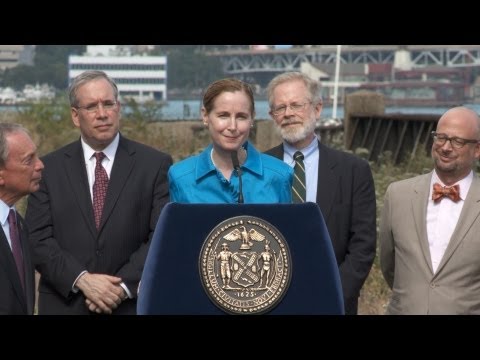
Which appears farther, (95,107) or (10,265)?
(95,107)

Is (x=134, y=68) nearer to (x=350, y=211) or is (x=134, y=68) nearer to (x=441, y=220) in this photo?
(x=350, y=211)

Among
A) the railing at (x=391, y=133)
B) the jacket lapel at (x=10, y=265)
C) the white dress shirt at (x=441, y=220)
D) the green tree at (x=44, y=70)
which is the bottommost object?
the jacket lapel at (x=10, y=265)

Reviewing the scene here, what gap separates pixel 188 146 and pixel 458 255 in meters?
15.6

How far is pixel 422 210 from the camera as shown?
227 inches

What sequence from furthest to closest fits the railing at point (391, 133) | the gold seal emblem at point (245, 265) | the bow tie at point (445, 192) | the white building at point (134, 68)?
1. the white building at point (134, 68)
2. the railing at point (391, 133)
3. the bow tie at point (445, 192)
4. the gold seal emblem at point (245, 265)

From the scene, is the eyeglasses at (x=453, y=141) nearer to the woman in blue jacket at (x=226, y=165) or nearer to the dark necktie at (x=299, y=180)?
the dark necktie at (x=299, y=180)

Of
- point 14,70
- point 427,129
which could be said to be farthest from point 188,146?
point 14,70

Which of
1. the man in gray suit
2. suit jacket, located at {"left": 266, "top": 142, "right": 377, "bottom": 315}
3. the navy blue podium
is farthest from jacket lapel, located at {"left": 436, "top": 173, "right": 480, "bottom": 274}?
the navy blue podium

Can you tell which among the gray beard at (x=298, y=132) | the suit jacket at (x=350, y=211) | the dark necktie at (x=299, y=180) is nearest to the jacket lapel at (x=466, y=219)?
the suit jacket at (x=350, y=211)

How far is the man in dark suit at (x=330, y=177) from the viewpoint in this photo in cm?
600

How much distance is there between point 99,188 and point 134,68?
28.1 meters

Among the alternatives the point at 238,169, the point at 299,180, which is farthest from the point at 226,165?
the point at 299,180

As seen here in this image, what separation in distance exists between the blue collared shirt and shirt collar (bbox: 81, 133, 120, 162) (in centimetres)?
116

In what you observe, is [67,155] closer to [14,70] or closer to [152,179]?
[152,179]
